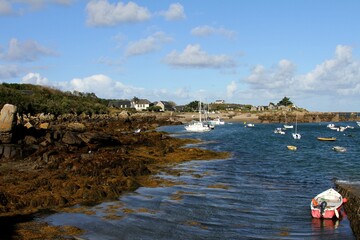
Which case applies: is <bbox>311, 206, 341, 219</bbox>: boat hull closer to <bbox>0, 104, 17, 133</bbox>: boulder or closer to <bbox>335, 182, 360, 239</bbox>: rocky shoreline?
<bbox>335, 182, 360, 239</bbox>: rocky shoreline

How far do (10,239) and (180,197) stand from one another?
10731 millimetres

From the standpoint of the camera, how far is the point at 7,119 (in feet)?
131

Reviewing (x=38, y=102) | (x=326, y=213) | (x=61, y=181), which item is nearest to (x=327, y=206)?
(x=326, y=213)

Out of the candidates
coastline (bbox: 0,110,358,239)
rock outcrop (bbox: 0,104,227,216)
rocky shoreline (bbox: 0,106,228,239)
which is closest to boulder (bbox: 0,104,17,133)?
rocky shoreline (bbox: 0,106,228,239)

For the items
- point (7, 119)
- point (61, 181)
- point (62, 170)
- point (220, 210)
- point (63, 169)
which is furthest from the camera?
point (7, 119)

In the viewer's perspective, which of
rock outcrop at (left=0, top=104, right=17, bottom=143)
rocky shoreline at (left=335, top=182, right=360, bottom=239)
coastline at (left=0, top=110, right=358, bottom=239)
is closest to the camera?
rocky shoreline at (left=335, top=182, right=360, bottom=239)

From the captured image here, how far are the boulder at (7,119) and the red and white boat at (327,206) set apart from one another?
31.3 metres

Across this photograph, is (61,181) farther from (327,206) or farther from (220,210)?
(327,206)

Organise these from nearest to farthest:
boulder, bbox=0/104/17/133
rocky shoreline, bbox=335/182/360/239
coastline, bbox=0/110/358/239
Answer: rocky shoreline, bbox=335/182/360/239 → coastline, bbox=0/110/358/239 → boulder, bbox=0/104/17/133

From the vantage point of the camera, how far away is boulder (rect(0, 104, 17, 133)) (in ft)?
129

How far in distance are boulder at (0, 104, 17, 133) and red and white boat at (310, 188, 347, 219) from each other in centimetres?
3134

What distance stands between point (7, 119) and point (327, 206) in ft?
108

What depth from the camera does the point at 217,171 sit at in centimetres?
3409

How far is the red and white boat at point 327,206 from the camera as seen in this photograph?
18.7 metres
